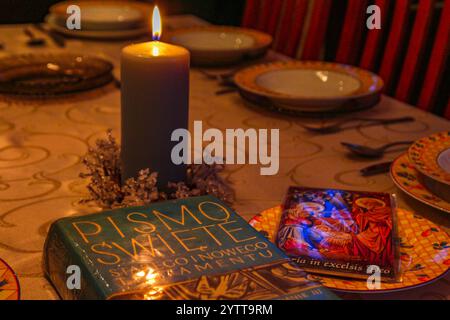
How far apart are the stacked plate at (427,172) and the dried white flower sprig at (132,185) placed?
238mm

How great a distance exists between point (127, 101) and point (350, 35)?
105cm

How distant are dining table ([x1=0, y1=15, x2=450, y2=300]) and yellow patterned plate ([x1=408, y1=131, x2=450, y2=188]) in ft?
0.17

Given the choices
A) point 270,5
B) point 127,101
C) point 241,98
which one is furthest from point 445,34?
point 127,101

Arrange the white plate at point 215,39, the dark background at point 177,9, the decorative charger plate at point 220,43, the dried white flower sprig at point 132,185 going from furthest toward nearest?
1. the dark background at point 177,9
2. the white plate at point 215,39
3. the decorative charger plate at point 220,43
4. the dried white flower sprig at point 132,185

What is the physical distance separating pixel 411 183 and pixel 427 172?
4 cm

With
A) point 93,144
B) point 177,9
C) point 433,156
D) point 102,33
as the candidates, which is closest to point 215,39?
point 102,33

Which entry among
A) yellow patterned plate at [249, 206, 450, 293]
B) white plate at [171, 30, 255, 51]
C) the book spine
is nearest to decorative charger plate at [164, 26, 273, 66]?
white plate at [171, 30, 255, 51]

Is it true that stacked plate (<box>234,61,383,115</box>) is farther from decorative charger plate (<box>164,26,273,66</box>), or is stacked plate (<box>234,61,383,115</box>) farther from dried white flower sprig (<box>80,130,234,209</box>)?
dried white flower sprig (<box>80,130,234,209</box>)

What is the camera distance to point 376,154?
100 cm

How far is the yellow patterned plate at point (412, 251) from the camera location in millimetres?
618

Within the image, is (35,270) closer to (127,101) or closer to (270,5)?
(127,101)

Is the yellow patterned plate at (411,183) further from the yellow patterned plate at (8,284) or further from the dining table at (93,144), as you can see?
the yellow patterned plate at (8,284)

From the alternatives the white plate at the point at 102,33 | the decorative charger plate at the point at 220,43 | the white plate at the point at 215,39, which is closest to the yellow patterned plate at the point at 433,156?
the decorative charger plate at the point at 220,43

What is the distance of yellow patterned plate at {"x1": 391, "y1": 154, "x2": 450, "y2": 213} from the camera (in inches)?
31.4
